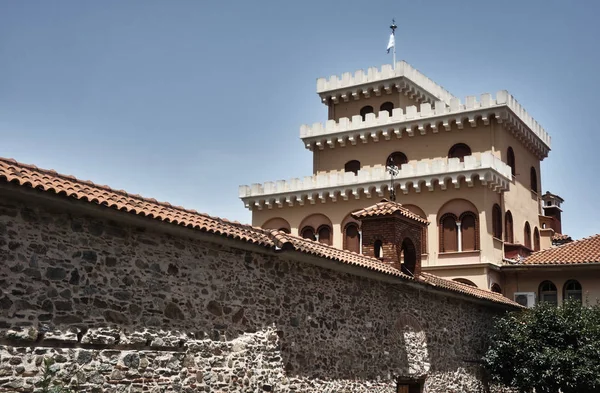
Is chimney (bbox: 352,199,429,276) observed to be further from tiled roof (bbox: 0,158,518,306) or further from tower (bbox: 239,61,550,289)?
tower (bbox: 239,61,550,289)

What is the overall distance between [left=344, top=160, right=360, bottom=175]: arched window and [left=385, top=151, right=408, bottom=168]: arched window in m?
1.60

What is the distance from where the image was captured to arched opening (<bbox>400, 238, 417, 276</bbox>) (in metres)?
18.5

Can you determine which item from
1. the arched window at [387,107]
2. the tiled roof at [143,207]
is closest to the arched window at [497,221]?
the arched window at [387,107]

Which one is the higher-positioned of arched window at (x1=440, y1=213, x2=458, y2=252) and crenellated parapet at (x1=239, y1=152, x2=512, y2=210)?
crenellated parapet at (x1=239, y1=152, x2=512, y2=210)

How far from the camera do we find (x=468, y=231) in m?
29.5

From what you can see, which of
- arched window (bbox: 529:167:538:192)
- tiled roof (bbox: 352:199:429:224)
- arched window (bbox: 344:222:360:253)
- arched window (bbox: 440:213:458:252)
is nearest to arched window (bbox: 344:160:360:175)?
arched window (bbox: 344:222:360:253)

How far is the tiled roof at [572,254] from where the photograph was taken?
2582 centimetres

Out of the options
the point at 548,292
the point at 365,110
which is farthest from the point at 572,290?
the point at 365,110

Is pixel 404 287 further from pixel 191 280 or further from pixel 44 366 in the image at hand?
pixel 44 366

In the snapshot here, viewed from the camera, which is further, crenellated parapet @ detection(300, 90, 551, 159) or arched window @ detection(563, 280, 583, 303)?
crenellated parapet @ detection(300, 90, 551, 159)

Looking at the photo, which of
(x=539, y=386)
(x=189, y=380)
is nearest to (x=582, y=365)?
(x=539, y=386)

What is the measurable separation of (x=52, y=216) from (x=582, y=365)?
15.4 m

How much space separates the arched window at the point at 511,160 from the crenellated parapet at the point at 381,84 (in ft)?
14.9

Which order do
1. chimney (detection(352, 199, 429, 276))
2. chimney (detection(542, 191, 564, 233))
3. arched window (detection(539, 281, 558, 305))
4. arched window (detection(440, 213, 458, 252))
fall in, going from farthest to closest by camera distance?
chimney (detection(542, 191, 564, 233))
arched window (detection(440, 213, 458, 252))
arched window (detection(539, 281, 558, 305))
chimney (detection(352, 199, 429, 276))
